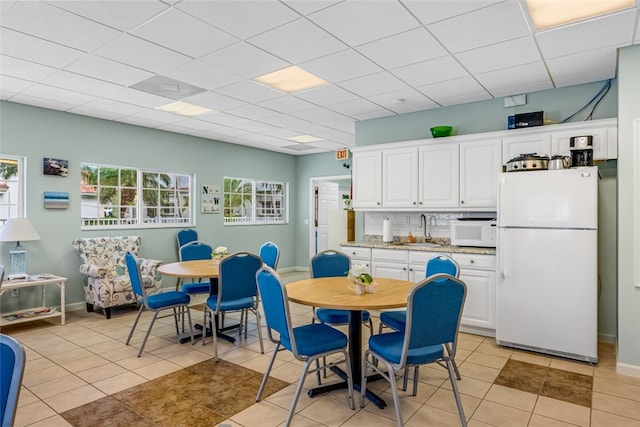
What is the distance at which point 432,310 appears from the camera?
7.06ft

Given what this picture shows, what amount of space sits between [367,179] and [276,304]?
127 inches

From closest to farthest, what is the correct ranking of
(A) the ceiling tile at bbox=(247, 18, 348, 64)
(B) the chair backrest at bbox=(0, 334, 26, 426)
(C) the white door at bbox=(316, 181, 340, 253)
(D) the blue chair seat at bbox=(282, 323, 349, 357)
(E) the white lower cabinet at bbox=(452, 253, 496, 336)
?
(B) the chair backrest at bbox=(0, 334, 26, 426) → (D) the blue chair seat at bbox=(282, 323, 349, 357) → (A) the ceiling tile at bbox=(247, 18, 348, 64) → (E) the white lower cabinet at bbox=(452, 253, 496, 336) → (C) the white door at bbox=(316, 181, 340, 253)

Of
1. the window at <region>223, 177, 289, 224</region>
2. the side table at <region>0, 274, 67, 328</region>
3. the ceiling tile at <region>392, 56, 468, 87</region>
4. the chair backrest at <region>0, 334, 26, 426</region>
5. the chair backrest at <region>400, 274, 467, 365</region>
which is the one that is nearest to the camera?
the chair backrest at <region>0, 334, 26, 426</region>

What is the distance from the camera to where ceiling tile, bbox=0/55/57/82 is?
11.1 feet

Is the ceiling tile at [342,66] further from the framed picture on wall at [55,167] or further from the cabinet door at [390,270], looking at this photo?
the framed picture on wall at [55,167]

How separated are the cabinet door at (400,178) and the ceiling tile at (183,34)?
2.68 meters

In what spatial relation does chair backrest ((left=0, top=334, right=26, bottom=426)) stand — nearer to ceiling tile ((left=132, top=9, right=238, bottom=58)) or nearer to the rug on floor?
the rug on floor

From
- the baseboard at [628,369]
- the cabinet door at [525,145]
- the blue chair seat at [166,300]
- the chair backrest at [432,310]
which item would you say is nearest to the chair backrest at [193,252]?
the blue chair seat at [166,300]

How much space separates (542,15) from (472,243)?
2418mm

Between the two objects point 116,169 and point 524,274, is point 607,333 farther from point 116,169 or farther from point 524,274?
point 116,169

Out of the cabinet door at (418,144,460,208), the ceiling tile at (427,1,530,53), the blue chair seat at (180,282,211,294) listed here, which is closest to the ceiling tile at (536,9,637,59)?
the ceiling tile at (427,1,530,53)

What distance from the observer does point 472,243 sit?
4.35 metres

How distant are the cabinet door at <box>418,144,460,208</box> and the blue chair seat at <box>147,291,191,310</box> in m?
3.02

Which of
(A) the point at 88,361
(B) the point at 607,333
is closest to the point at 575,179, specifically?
(B) the point at 607,333
